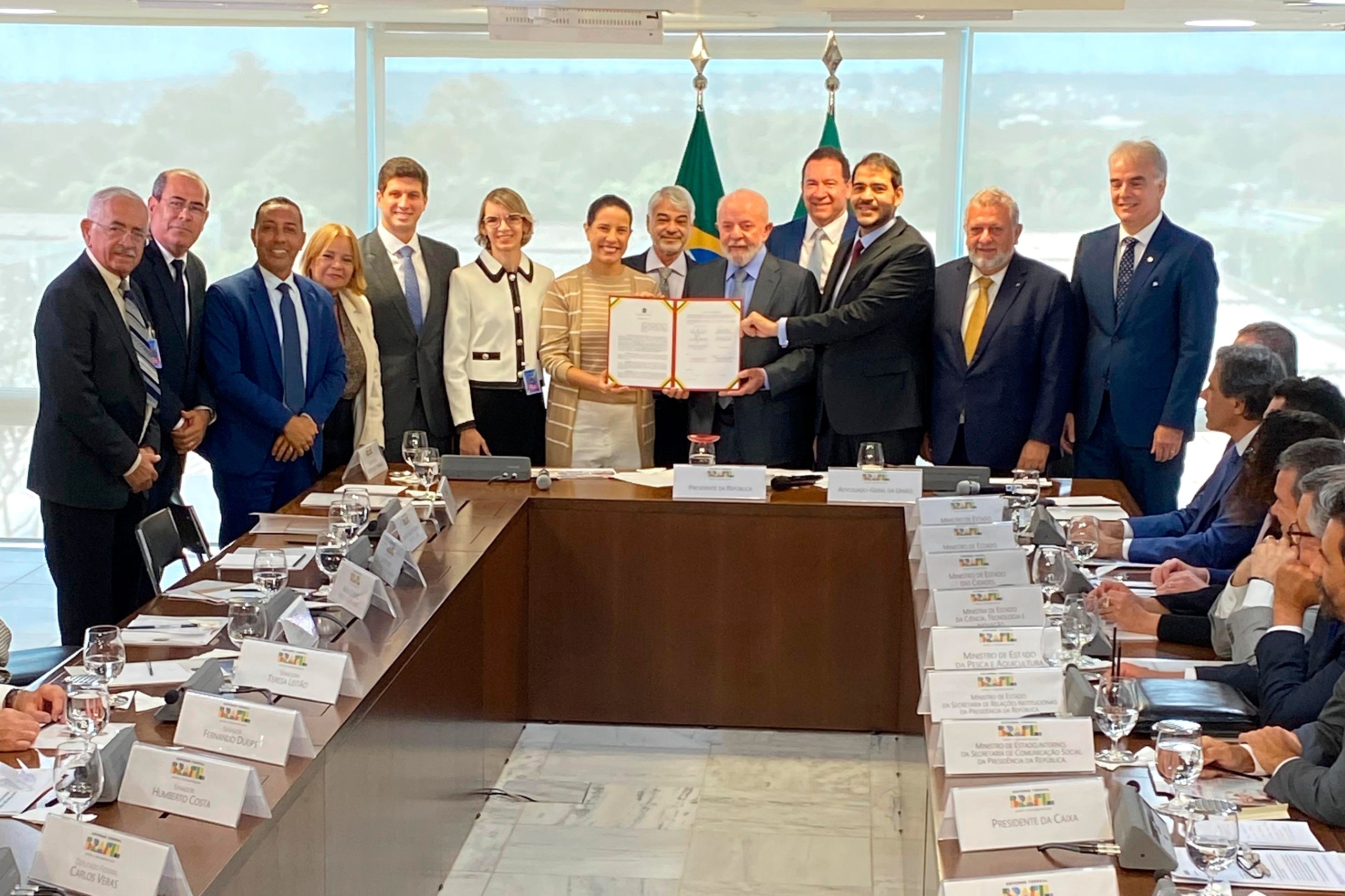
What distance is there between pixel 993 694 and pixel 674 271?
3385 millimetres

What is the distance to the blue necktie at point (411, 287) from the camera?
18.9ft

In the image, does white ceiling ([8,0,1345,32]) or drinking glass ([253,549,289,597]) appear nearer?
drinking glass ([253,549,289,597])

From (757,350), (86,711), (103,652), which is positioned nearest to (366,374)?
(757,350)

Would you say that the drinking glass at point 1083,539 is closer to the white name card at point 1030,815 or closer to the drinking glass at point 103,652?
the white name card at point 1030,815

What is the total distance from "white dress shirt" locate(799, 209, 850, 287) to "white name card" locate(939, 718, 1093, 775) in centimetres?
351

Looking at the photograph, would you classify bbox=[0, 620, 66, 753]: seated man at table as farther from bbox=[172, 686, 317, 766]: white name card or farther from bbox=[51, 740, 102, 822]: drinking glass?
bbox=[51, 740, 102, 822]: drinking glass

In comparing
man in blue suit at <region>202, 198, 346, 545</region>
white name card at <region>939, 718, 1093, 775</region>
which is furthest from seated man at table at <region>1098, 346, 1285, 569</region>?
man in blue suit at <region>202, 198, 346, 545</region>

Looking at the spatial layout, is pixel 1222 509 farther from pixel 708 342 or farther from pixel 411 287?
pixel 411 287

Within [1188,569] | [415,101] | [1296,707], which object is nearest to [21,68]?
[415,101]

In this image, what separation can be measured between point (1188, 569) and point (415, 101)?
17.7ft

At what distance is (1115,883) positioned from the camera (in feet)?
6.73

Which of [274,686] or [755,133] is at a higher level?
[755,133]

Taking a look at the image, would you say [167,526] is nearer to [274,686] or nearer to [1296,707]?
[274,686]

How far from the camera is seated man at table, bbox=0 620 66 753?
101 inches
